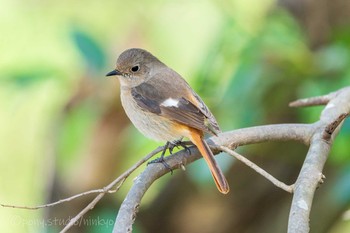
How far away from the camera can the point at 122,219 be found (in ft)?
7.58

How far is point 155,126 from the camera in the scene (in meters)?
3.62

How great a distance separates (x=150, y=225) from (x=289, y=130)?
8.09ft

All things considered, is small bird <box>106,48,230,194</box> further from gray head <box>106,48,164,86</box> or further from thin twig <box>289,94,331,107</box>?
Answer: thin twig <box>289,94,331,107</box>

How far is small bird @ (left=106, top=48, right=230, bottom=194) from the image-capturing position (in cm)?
345

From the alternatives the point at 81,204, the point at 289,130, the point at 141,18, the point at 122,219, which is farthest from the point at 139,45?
the point at 122,219

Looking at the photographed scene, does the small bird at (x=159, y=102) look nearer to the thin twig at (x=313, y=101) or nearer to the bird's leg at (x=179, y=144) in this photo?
the bird's leg at (x=179, y=144)

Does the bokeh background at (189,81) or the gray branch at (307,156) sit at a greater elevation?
the bokeh background at (189,81)

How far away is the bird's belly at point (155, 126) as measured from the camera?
3570mm

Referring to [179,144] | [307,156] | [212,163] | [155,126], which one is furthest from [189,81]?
[307,156]

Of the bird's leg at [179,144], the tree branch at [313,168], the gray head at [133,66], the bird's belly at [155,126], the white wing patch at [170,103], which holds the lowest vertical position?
Result: the tree branch at [313,168]

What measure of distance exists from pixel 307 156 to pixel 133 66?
1511 millimetres

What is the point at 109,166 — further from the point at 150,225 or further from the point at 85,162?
the point at 150,225

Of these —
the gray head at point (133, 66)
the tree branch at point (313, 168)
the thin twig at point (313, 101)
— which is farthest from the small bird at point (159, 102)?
the tree branch at point (313, 168)

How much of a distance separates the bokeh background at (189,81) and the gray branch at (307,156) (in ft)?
1.00
